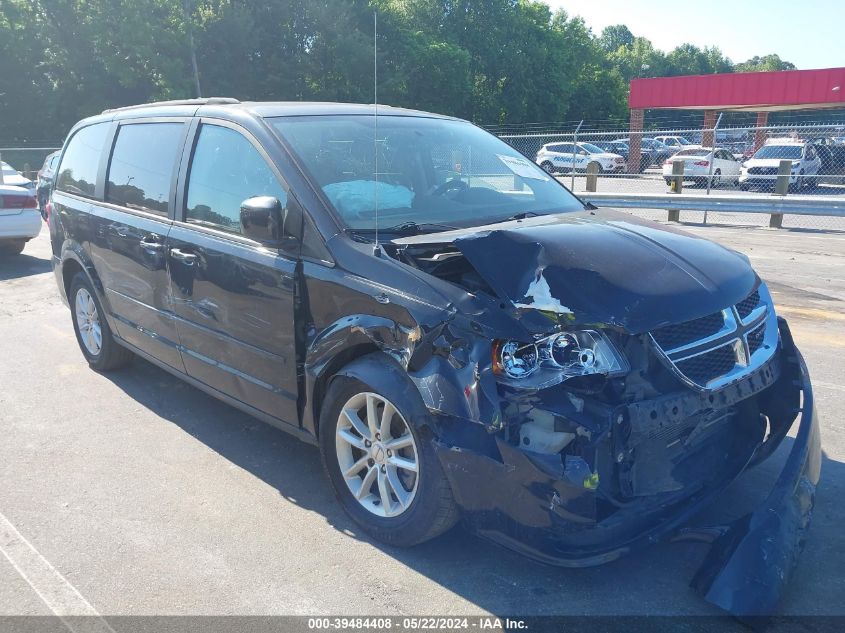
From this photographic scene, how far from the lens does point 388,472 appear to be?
3.21 m

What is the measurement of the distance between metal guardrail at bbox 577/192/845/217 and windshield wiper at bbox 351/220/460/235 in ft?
29.3

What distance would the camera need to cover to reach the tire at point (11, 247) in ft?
36.1

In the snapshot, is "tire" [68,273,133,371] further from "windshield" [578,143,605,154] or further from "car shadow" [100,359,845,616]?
"windshield" [578,143,605,154]

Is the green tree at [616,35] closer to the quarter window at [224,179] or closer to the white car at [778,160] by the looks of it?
the white car at [778,160]

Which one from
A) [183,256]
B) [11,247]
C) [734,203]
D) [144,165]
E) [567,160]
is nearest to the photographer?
[183,256]

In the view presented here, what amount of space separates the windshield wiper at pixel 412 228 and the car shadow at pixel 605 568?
4.58ft

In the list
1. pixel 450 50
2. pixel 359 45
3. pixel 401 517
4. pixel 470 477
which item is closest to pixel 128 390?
pixel 401 517

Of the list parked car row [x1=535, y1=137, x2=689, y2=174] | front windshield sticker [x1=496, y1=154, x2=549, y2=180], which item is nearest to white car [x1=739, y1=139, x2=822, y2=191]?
parked car row [x1=535, y1=137, x2=689, y2=174]

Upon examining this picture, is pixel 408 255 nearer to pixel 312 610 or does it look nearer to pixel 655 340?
pixel 655 340

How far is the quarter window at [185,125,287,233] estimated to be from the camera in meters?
3.82

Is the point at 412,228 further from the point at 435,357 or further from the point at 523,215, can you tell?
the point at 435,357

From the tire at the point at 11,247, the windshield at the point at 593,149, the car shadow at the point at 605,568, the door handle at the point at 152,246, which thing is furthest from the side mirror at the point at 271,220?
the windshield at the point at 593,149

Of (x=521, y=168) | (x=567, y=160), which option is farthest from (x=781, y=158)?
(x=521, y=168)

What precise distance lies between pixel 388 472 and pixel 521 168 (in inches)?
91.6
